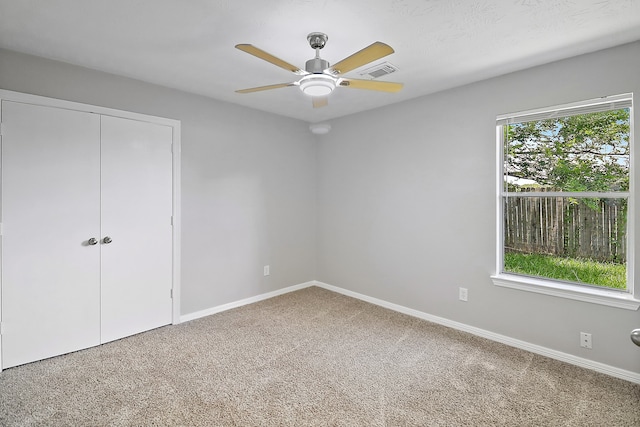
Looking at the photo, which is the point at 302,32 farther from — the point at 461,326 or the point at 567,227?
the point at 461,326

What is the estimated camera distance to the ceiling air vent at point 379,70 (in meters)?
2.62

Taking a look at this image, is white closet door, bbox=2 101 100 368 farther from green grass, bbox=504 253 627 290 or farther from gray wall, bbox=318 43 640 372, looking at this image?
green grass, bbox=504 253 627 290

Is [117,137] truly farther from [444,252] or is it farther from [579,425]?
[579,425]

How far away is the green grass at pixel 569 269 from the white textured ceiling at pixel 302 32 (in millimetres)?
1647

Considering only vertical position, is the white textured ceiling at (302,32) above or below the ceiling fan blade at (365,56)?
above

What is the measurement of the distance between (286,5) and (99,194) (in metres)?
2.25

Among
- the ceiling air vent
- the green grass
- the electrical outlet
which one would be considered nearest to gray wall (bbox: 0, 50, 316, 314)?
the ceiling air vent

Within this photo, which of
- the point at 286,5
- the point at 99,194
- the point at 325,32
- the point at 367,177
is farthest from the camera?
the point at 367,177

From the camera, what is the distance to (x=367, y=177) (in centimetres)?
402

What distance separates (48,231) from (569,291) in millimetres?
4207

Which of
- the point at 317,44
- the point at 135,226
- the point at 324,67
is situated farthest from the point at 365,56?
the point at 135,226

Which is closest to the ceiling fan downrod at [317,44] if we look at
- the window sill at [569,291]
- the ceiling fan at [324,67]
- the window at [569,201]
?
the ceiling fan at [324,67]

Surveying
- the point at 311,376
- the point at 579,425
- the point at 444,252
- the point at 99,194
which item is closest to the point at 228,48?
the point at 99,194

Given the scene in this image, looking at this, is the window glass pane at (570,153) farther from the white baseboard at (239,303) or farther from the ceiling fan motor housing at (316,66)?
the white baseboard at (239,303)
